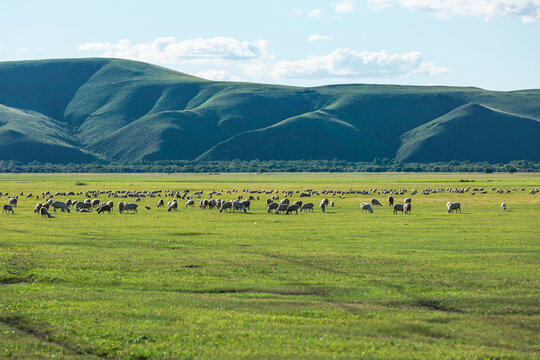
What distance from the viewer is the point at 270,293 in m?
22.1

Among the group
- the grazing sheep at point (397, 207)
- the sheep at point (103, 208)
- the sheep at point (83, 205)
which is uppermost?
the grazing sheep at point (397, 207)

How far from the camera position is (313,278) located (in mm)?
24516

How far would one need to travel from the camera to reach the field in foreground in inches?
628

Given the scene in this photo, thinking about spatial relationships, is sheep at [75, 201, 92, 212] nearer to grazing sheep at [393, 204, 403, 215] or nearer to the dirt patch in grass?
grazing sheep at [393, 204, 403, 215]

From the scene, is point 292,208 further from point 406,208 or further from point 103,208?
point 103,208

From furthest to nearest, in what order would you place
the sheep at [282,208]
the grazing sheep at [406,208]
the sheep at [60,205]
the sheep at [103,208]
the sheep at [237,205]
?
1. the sheep at [237,205]
2. the sheep at [60,205]
3. the sheep at [103,208]
4. the sheep at [282,208]
5. the grazing sheep at [406,208]

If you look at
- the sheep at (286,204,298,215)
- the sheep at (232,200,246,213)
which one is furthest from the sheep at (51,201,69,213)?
the sheep at (286,204,298,215)

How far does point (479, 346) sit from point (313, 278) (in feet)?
30.1

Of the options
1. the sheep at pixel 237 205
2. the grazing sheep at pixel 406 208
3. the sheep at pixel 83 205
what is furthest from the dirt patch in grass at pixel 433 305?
the sheep at pixel 83 205

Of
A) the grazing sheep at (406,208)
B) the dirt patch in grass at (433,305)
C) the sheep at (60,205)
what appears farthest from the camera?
the sheep at (60,205)

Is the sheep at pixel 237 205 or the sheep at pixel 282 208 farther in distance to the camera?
the sheep at pixel 237 205

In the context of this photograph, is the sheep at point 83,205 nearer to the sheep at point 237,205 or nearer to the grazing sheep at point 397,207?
the sheep at point 237,205

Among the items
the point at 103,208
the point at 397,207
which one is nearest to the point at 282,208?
the point at 397,207

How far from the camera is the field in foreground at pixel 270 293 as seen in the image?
1595 centimetres
